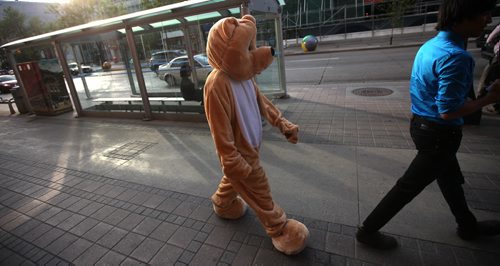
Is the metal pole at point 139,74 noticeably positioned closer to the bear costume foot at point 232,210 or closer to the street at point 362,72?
the bear costume foot at point 232,210

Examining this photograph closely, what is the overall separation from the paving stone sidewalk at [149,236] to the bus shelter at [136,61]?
130 inches

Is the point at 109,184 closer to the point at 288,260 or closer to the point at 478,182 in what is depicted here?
the point at 288,260

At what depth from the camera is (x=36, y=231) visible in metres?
3.11

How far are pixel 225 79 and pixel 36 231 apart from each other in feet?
9.56

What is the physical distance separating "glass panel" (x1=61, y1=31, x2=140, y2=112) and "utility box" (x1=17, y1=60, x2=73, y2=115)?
673 millimetres

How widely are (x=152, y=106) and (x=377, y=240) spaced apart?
6.36 m

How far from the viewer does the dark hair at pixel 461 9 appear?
1633 mm

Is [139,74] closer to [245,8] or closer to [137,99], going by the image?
[137,99]

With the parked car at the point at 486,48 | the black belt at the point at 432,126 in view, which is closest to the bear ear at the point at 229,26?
the black belt at the point at 432,126

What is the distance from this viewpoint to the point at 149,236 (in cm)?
278

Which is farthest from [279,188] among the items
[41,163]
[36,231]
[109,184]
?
[41,163]

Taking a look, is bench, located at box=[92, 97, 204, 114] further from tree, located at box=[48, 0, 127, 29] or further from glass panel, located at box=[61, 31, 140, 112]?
tree, located at box=[48, 0, 127, 29]

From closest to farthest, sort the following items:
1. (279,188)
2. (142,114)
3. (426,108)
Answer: (426,108) < (279,188) < (142,114)

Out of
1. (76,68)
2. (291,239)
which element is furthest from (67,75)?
(291,239)
